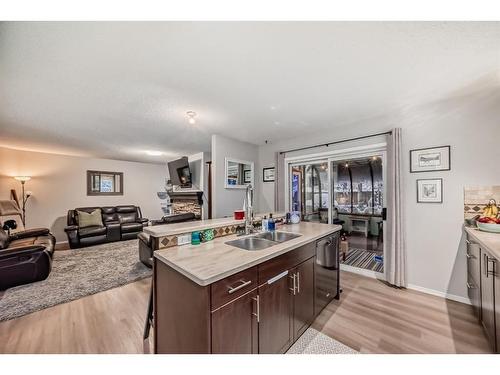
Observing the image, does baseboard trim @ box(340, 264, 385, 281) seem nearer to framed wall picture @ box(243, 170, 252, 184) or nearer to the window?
the window

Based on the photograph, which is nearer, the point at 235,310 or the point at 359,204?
the point at 235,310

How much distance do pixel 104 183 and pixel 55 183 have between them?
110cm

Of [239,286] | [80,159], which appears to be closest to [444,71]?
[239,286]

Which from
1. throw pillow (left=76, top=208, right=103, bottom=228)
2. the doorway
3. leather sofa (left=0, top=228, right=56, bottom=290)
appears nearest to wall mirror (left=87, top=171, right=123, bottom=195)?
throw pillow (left=76, top=208, right=103, bottom=228)

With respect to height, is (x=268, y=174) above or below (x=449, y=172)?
above

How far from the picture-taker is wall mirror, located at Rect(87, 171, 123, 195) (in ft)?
19.1

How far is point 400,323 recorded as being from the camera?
6.21ft

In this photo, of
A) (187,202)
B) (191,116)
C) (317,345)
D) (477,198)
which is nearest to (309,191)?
(477,198)

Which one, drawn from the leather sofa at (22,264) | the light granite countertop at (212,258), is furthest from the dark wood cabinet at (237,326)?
the leather sofa at (22,264)

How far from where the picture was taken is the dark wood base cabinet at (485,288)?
1.41m

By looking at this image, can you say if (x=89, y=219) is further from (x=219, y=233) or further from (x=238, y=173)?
(x=219, y=233)

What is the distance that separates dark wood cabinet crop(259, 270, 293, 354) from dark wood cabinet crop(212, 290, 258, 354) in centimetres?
8
